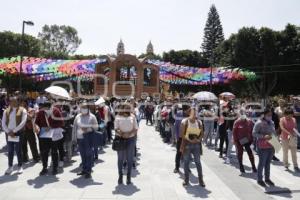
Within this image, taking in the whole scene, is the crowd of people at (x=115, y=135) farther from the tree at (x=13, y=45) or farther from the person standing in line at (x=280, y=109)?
the tree at (x=13, y=45)

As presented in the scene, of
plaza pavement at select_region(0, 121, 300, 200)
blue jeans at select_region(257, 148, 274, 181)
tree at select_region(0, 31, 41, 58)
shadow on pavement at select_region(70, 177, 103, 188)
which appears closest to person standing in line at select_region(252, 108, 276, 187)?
blue jeans at select_region(257, 148, 274, 181)

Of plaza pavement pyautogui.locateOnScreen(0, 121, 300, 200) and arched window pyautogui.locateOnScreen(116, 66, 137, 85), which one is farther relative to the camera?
arched window pyautogui.locateOnScreen(116, 66, 137, 85)

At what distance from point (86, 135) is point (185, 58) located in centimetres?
5439

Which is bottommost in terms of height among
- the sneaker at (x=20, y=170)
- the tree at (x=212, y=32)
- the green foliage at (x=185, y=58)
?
the sneaker at (x=20, y=170)

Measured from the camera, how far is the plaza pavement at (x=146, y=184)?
7.63 meters

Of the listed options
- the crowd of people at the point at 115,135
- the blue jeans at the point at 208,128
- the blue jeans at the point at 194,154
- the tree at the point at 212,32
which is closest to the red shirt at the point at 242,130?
the crowd of people at the point at 115,135

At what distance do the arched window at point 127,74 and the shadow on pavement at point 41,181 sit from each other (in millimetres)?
29301

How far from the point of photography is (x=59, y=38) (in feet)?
244

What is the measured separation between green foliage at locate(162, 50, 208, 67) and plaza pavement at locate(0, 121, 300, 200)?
171 feet

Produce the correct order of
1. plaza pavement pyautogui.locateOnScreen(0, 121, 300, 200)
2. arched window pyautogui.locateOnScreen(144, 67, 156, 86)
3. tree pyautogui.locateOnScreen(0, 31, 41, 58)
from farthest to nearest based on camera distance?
tree pyautogui.locateOnScreen(0, 31, 41, 58) < arched window pyautogui.locateOnScreen(144, 67, 156, 86) < plaza pavement pyautogui.locateOnScreen(0, 121, 300, 200)

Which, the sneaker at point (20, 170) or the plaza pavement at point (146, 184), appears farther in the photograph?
the sneaker at point (20, 170)

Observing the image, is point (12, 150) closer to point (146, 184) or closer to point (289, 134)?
point (146, 184)

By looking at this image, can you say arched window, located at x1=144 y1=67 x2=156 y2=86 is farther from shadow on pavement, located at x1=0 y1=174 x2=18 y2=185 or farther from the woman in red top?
shadow on pavement, located at x1=0 y1=174 x2=18 y2=185

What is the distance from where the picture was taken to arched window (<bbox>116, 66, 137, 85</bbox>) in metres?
38.2
